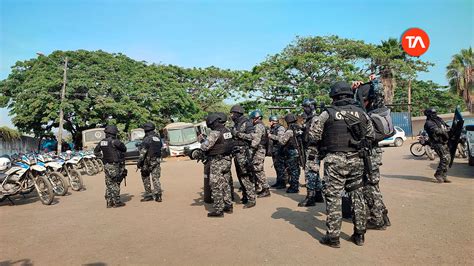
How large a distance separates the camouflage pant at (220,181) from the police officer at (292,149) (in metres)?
1.99

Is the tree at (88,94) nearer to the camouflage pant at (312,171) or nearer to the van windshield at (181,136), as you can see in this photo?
the van windshield at (181,136)

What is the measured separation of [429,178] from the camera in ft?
29.7

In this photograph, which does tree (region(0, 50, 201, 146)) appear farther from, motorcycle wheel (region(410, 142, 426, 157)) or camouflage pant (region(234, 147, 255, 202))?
camouflage pant (region(234, 147, 255, 202))

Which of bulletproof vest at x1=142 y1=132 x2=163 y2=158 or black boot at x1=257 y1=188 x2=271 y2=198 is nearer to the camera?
black boot at x1=257 y1=188 x2=271 y2=198

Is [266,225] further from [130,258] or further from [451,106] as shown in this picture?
[451,106]

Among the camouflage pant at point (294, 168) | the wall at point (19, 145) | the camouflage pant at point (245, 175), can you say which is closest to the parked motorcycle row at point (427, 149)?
A: the camouflage pant at point (294, 168)

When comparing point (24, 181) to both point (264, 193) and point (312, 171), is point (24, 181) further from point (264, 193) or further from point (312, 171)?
point (312, 171)

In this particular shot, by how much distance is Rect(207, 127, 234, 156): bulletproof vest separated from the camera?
616cm

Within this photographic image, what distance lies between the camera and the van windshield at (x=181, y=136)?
2383 cm

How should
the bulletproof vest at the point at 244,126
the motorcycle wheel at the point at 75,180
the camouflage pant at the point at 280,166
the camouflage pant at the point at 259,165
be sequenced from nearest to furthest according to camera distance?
the bulletproof vest at the point at 244,126
the camouflage pant at the point at 259,165
the camouflage pant at the point at 280,166
the motorcycle wheel at the point at 75,180

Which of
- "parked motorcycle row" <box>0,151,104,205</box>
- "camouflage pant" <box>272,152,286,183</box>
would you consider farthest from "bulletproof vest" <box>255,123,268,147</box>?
"parked motorcycle row" <box>0,151,104,205</box>

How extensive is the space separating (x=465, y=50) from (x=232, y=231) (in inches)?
1341

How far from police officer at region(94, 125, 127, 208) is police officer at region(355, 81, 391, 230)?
203 inches

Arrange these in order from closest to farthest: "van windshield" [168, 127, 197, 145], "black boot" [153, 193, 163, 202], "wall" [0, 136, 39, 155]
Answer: "black boot" [153, 193, 163, 202], "wall" [0, 136, 39, 155], "van windshield" [168, 127, 197, 145]
